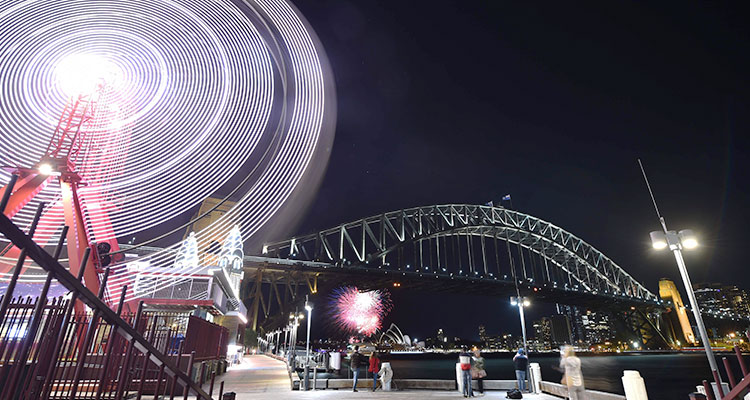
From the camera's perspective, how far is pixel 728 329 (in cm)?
14012

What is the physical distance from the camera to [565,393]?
47.6 feet

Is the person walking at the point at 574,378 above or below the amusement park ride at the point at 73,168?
below

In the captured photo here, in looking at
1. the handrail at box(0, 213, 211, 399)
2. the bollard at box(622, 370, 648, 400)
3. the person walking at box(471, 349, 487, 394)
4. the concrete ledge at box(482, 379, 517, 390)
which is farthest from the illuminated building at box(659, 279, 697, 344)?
the handrail at box(0, 213, 211, 399)

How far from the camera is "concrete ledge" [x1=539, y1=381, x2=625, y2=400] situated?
13.2 m

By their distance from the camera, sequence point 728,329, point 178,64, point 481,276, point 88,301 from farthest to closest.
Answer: point 728,329 < point 481,276 < point 178,64 < point 88,301

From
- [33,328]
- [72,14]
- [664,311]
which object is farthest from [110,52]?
[664,311]

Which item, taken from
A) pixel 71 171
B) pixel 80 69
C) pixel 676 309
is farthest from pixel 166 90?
pixel 676 309

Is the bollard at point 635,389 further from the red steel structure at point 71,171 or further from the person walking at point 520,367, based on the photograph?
the red steel structure at point 71,171

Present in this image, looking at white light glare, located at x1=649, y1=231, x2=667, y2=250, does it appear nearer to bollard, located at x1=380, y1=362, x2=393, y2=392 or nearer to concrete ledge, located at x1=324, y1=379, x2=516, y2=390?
concrete ledge, located at x1=324, y1=379, x2=516, y2=390

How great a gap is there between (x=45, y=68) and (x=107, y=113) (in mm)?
4296

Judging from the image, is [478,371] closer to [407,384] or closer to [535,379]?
[535,379]

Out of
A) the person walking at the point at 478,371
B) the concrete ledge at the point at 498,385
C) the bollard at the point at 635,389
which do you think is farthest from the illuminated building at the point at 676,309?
the bollard at the point at 635,389

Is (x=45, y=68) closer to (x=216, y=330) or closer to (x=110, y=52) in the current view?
(x=110, y=52)

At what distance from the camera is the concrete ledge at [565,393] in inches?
520
